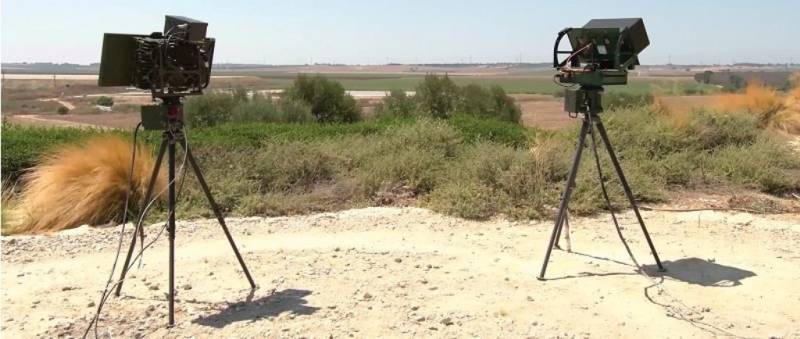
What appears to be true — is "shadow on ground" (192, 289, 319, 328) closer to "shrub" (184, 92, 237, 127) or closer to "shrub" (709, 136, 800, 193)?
"shrub" (709, 136, 800, 193)

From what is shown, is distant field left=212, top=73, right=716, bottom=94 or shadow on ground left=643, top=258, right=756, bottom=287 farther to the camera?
distant field left=212, top=73, right=716, bottom=94

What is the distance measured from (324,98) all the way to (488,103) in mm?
5711

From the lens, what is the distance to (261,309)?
214 inches

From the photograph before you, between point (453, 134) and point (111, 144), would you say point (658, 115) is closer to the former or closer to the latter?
point (453, 134)

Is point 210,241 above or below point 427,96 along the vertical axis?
below

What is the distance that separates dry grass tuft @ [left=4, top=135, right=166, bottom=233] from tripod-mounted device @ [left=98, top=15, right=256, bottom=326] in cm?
391

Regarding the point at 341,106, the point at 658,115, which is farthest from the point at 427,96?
the point at 658,115

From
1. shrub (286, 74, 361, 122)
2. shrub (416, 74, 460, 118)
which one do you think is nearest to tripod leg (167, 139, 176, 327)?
shrub (416, 74, 460, 118)

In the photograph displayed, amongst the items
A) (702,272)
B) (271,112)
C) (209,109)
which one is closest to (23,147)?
(702,272)

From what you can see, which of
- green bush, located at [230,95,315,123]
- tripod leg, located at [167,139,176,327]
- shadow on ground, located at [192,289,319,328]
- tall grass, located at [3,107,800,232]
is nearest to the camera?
tripod leg, located at [167,139,176,327]

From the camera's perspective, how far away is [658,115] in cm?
1378

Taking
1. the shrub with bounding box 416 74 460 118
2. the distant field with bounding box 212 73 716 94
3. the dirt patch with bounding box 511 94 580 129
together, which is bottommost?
the dirt patch with bounding box 511 94 580 129

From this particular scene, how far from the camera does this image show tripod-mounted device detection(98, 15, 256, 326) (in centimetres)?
481

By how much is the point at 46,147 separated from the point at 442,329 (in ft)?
25.2
